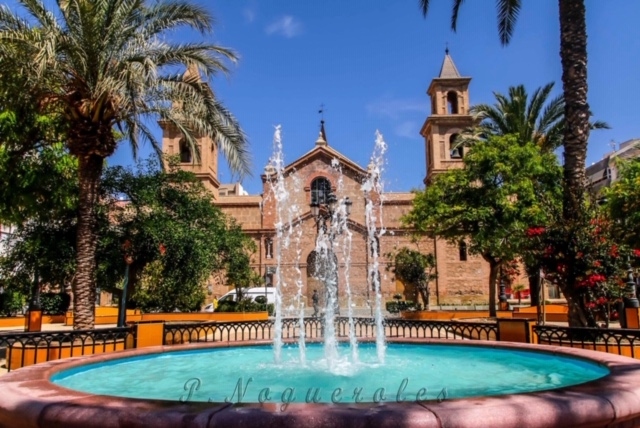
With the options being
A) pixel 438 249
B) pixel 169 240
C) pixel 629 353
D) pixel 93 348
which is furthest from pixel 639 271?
pixel 438 249

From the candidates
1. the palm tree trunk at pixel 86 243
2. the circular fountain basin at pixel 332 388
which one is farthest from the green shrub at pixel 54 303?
the circular fountain basin at pixel 332 388

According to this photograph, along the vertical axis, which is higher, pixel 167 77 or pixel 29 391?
pixel 167 77

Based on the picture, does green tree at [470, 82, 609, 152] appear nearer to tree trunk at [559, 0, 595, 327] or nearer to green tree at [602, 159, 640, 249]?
green tree at [602, 159, 640, 249]

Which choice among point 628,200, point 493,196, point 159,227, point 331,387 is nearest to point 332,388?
point 331,387

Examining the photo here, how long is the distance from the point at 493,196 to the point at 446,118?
62.6 feet

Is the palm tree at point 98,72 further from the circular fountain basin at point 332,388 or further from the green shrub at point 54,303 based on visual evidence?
the green shrub at point 54,303

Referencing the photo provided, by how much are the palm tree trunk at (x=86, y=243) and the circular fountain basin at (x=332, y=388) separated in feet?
9.89

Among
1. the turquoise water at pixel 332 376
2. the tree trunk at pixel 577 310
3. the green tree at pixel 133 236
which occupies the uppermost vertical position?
the green tree at pixel 133 236

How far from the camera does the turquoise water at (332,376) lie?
17.5 ft

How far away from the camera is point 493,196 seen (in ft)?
66.7

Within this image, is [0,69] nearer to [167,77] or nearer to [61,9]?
[61,9]

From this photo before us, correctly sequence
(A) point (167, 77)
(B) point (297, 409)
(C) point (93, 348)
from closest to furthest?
1. (B) point (297, 409)
2. (C) point (93, 348)
3. (A) point (167, 77)

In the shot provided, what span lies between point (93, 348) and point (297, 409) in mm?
6820

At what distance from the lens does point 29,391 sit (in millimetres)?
3873
